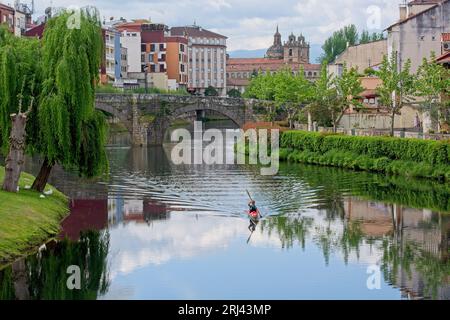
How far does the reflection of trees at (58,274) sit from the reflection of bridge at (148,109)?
7654 cm

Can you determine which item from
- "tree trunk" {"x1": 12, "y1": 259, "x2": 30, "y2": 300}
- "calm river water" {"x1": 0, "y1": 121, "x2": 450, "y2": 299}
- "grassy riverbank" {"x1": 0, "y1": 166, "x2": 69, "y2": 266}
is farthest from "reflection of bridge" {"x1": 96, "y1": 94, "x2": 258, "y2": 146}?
"tree trunk" {"x1": 12, "y1": 259, "x2": 30, "y2": 300}

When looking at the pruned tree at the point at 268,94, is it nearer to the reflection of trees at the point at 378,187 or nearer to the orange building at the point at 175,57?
the orange building at the point at 175,57

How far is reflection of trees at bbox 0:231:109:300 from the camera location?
3312cm

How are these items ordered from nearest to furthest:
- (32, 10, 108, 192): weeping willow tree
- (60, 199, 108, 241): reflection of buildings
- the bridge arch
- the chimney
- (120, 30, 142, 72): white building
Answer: (60, 199, 108, 241): reflection of buildings → (32, 10, 108, 192): weeping willow tree → the chimney → the bridge arch → (120, 30, 142, 72): white building

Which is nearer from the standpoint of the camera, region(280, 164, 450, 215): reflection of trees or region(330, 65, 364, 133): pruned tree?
region(280, 164, 450, 215): reflection of trees

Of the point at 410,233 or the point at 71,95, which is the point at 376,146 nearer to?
the point at 410,233

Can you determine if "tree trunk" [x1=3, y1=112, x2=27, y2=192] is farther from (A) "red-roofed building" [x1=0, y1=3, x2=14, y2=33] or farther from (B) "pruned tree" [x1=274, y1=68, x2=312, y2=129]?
(A) "red-roofed building" [x1=0, y1=3, x2=14, y2=33]

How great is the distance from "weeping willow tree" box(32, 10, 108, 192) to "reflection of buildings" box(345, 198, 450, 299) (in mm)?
13478

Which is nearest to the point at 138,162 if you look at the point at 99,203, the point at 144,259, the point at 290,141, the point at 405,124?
the point at 290,141

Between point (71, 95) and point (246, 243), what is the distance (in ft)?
38.3

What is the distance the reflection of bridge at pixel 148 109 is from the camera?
11869 centimetres

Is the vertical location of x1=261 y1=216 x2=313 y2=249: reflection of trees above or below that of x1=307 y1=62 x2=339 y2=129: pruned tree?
below

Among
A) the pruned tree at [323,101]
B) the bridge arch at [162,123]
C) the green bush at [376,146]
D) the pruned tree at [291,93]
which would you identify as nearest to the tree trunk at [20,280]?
the green bush at [376,146]

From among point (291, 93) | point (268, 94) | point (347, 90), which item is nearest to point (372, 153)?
point (347, 90)
